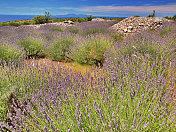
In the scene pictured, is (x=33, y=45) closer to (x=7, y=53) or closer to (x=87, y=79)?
(x=7, y=53)

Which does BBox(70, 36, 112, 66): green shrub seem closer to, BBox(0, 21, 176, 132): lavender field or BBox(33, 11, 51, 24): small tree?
BBox(0, 21, 176, 132): lavender field

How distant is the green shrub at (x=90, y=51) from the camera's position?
15.1 ft

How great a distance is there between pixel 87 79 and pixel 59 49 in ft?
11.5

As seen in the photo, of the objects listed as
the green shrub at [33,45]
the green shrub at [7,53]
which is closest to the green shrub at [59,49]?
the green shrub at [33,45]

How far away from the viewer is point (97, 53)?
4.58 metres

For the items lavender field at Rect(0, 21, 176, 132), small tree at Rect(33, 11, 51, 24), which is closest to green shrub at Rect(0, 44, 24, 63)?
lavender field at Rect(0, 21, 176, 132)

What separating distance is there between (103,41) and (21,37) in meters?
3.66

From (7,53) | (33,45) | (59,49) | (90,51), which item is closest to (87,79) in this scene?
(90,51)

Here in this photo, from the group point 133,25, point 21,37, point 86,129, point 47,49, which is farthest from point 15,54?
point 133,25

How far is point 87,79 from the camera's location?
85.1 inches

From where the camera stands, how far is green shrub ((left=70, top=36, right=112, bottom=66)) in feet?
15.1

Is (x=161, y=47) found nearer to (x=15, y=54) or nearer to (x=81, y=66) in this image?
(x=81, y=66)

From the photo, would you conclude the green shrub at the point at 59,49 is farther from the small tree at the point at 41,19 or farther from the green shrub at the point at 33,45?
the small tree at the point at 41,19

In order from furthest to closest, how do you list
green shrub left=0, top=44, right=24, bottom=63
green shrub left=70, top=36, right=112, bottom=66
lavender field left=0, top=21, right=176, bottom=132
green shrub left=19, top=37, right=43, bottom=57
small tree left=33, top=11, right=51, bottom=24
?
1. small tree left=33, top=11, right=51, bottom=24
2. green shrub left=19, top=37, right=43, bottom=57
3. green shrub left=70, top=36, right=112, bottom=66
4. green shrub left=0, top=44, right=24, bottom=63
5. lavender field left=0, top=21, right=176, bottom=132
